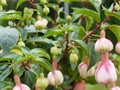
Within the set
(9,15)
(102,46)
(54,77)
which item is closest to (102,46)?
(102,46)

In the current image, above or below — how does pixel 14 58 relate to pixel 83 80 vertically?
above

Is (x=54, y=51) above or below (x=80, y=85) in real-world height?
above

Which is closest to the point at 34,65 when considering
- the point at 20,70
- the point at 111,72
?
the point at 20,70

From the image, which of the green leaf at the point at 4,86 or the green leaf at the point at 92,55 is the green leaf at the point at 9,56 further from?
the green leaf at the point at 92,55

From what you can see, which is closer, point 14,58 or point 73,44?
point 14,58

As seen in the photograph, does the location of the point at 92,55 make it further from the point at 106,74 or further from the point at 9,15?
the point at 9,15

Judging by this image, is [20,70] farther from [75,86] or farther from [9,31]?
[75,86]

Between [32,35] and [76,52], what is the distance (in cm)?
19

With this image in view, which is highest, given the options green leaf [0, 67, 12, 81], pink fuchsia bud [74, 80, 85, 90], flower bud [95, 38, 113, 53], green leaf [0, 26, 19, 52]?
green leaf [0, 26, 19, 52]

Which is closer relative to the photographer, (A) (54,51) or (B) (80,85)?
(A) (54,51)

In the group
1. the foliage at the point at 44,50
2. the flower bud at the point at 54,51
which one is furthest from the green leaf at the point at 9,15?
the flower bud at the point at 54,51

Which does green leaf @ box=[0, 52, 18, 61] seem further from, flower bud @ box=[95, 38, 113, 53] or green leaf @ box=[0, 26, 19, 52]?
flower bud @ box=[95, 38, 113, 53]

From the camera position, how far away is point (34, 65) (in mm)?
669

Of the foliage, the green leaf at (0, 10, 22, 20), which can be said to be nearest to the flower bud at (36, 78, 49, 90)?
the foliage
